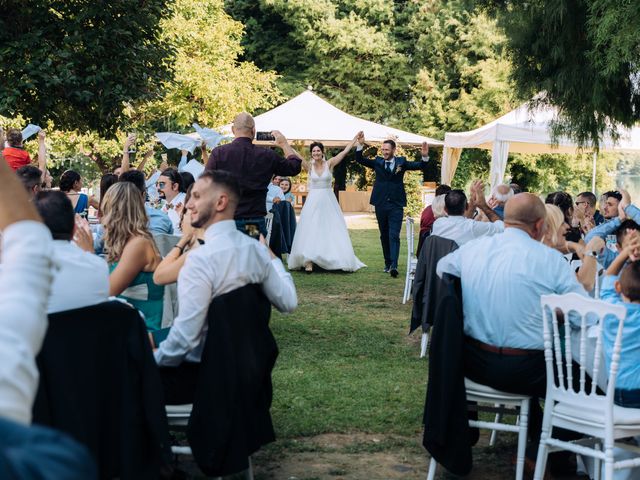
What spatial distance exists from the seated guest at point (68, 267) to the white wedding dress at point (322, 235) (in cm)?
1044

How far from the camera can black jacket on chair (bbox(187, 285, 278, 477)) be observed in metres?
4.02

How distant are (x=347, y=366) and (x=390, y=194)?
659 cm

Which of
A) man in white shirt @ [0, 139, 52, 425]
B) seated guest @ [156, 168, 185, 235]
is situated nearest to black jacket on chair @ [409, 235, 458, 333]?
seated guest @ [156, 168, 185, 235]

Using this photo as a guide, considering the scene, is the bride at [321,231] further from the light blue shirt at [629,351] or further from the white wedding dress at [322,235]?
the light blue shirt at [629,351]

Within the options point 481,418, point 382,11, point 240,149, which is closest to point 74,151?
point 382,11

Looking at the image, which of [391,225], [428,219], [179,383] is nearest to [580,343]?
[179,383]

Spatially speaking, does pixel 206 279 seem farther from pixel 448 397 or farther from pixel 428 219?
pixel 428 219

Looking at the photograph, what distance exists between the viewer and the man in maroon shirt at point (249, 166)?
819 centimetres

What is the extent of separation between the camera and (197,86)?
3005 centimetres

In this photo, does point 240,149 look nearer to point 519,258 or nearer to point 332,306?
point 332,306

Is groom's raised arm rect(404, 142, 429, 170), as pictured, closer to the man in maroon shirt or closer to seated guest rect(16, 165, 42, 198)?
the man in maroon shirt

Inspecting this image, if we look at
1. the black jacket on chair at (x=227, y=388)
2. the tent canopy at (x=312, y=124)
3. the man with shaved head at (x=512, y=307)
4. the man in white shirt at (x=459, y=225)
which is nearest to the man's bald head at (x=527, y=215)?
the man with shaved head at (x=512, y=307)

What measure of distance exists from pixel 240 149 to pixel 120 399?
4872mm

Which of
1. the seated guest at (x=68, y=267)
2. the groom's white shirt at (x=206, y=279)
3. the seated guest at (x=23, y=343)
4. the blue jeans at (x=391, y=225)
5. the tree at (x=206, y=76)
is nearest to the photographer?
the seated guest at (x=23, y=343)
